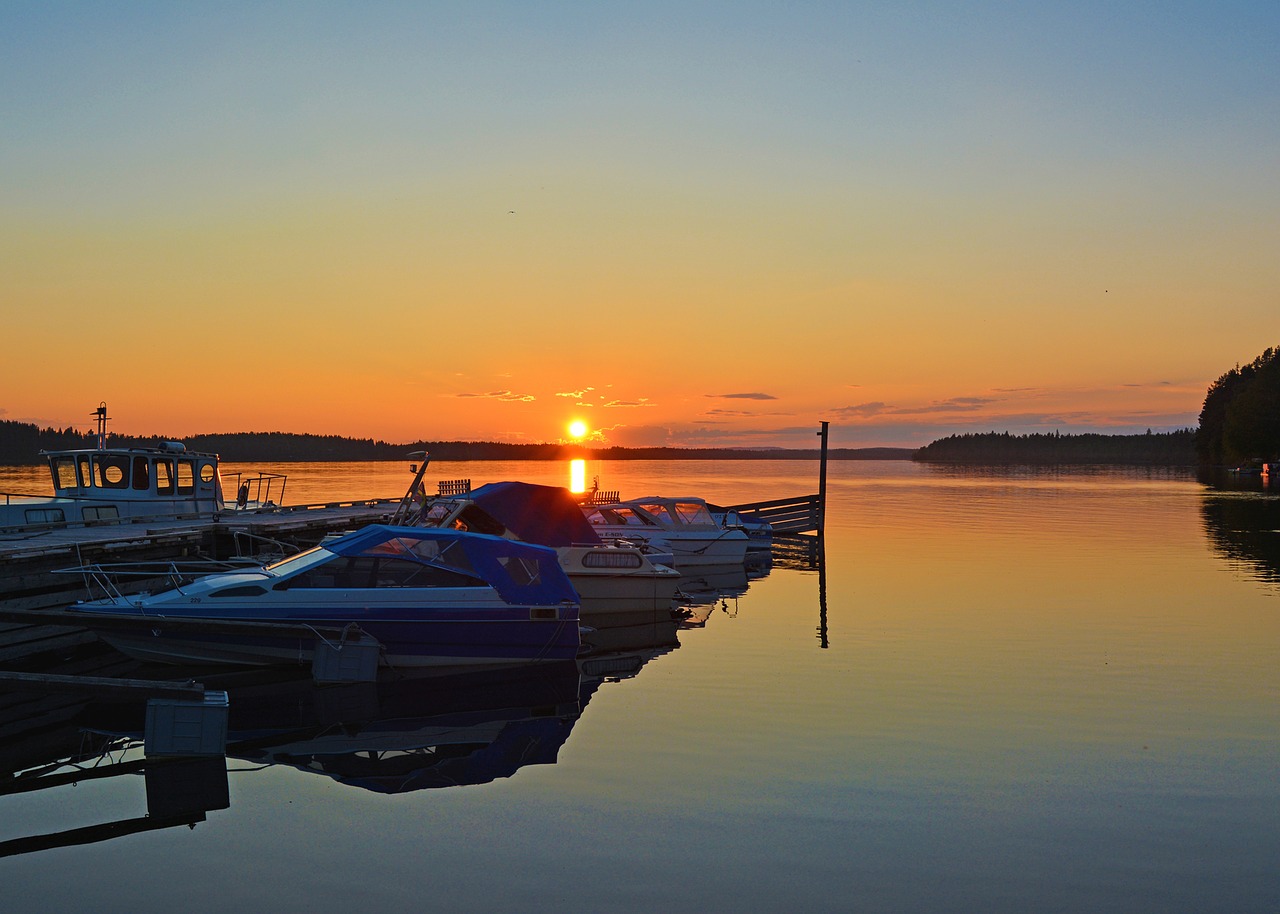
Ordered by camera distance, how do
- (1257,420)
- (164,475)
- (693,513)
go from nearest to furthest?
1. (164,475)
2. (693,513)
3. (1257,420)

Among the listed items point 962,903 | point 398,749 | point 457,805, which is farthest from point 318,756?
point 962,903

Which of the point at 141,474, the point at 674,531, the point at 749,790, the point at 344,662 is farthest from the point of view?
the point at 674,531

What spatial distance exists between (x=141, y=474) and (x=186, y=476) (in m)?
1.44

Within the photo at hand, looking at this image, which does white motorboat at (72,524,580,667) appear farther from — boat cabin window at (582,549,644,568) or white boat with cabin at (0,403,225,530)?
white boat with cabin at (0,403,225,530)

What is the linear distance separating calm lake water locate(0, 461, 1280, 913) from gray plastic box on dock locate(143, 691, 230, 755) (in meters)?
0.38

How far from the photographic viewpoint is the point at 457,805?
40.7 feet

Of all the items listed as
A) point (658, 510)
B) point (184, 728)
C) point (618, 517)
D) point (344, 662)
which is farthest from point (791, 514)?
point (184, 728)

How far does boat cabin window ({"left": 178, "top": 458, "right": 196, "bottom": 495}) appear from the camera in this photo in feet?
110

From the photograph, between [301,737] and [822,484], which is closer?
[301,737]

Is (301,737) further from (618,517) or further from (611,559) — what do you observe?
(618,517)

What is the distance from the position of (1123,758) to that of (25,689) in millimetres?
14141

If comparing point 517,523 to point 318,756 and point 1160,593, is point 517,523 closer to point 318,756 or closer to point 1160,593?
Answer: point 318,756

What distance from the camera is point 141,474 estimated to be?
3259 cm

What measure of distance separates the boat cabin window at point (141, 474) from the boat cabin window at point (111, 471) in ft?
0.73
